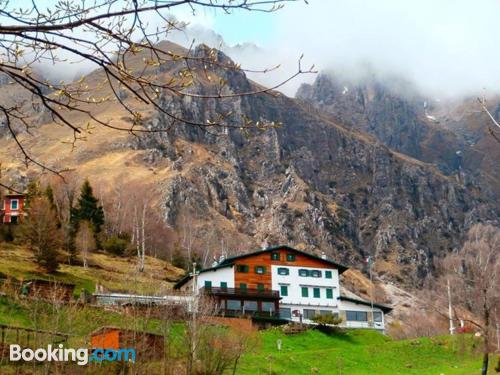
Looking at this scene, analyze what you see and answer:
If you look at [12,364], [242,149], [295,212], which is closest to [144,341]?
[12,364]

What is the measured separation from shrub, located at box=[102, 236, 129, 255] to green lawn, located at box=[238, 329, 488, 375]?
106 feet

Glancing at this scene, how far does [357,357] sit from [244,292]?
1887 centimetres

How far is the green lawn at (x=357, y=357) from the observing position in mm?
36875

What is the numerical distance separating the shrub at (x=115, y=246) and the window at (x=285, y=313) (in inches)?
898

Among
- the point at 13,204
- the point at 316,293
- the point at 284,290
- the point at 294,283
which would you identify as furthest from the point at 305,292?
the point at 13,204

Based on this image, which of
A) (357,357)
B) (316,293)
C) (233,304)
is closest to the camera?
(357,357)

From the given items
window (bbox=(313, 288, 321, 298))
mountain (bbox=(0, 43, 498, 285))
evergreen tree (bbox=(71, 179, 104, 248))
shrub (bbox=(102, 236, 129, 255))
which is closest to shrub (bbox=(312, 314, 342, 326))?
window (bbox=(313, 288, 321, 298))

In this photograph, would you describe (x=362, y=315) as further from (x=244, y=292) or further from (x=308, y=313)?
(x=244, y=292)

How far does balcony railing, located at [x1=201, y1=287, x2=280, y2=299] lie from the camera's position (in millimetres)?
58594

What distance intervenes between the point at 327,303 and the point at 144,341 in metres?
42.5

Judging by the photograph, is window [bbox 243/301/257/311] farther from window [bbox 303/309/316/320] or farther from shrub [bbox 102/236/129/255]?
shrub [bbox 102/236/129/255]

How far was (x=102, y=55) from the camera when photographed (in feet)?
14.6

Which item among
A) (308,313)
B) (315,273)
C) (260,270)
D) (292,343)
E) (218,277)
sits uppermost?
(260,270)

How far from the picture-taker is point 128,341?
88.0 feet
